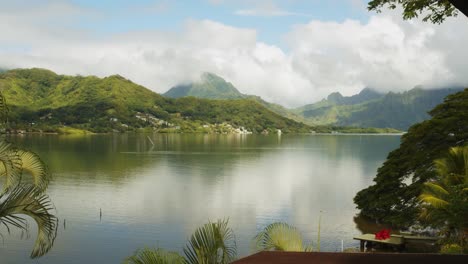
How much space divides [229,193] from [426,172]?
1698 inches

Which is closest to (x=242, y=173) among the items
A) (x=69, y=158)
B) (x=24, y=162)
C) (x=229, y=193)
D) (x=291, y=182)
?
(x=291, y=182)

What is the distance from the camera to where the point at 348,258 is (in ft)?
19.1

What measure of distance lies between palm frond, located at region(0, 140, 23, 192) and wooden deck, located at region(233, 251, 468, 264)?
16.1 feet

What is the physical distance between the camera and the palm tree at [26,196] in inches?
293

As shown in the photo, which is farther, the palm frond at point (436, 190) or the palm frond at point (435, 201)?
the palm frond at point (436, 190)

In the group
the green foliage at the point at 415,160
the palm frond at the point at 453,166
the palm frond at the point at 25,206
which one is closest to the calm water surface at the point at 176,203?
the green foliage at the point at 415,160

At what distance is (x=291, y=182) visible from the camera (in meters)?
103

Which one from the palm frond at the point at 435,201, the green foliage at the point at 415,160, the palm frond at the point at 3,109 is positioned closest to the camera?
the palm frond at the point at 3,109

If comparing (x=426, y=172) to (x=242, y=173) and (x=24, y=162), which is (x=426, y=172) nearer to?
(x=24, y=162)

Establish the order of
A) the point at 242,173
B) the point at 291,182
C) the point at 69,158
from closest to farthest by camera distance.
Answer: the point at 291,182 → the point at 242,173 → the point at 69,158

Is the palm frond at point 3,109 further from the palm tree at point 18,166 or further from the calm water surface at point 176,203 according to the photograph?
the calm water surface at point 176,203

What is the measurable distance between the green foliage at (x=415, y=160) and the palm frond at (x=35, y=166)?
43138mm

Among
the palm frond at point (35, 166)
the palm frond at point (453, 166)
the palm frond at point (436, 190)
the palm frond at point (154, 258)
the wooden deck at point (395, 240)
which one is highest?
the palm frond at point (35, 166)

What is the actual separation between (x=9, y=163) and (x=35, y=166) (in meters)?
1.23
